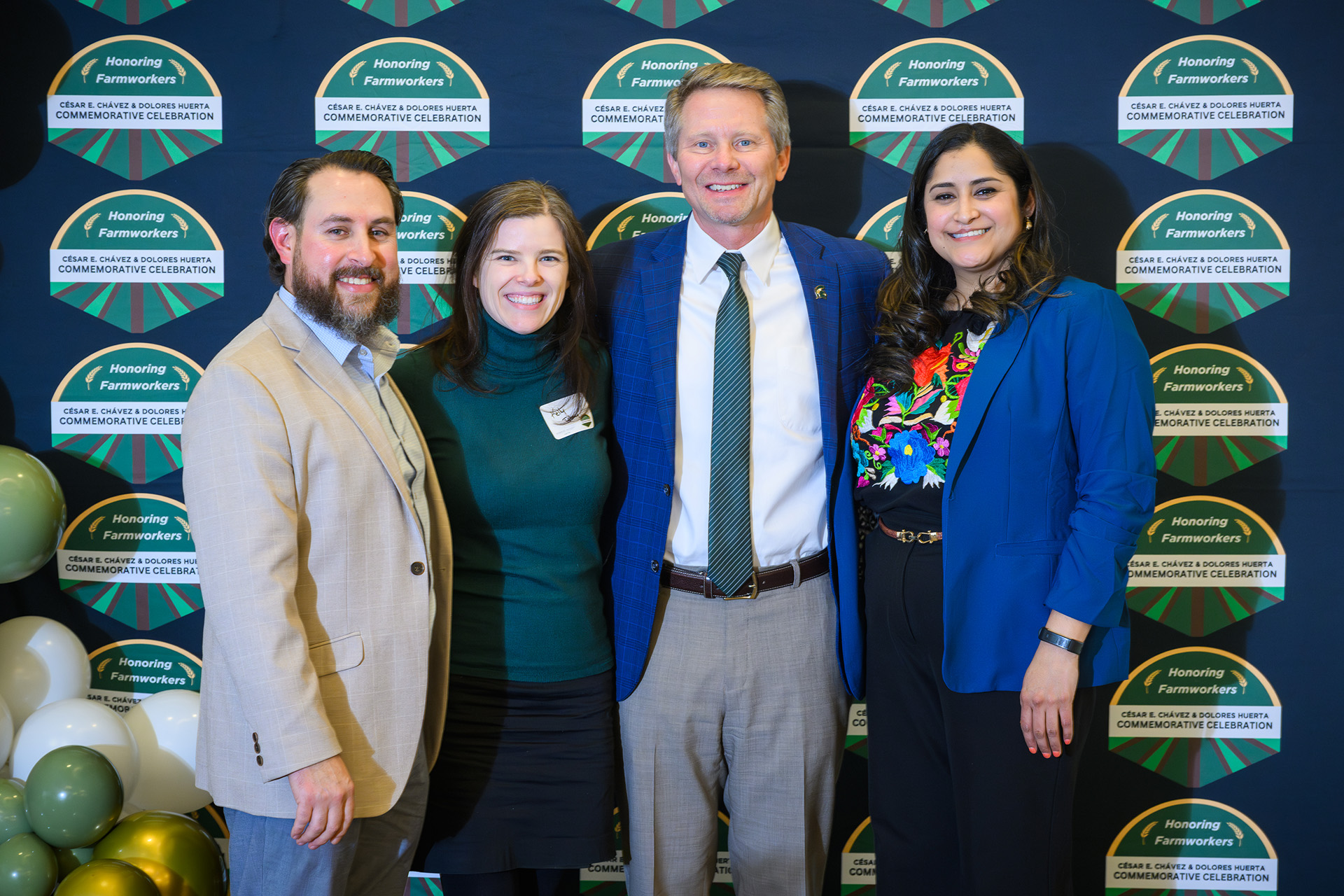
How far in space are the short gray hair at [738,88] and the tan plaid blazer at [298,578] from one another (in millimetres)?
→ 1035

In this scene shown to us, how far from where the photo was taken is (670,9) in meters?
2.62

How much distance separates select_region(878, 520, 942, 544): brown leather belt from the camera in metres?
1.86

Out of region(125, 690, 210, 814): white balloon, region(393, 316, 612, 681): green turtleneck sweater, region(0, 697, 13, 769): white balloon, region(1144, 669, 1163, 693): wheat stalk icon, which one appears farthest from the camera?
region(1144, 669, 1163, 693): wheat stalk icon

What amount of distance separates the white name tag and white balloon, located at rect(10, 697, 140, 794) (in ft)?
4.82

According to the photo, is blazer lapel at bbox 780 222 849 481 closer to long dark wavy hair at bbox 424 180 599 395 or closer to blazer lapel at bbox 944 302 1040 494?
blazer lapel at bbox 944 302 1040 494

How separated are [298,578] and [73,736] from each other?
118cm

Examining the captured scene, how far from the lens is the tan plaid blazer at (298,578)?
4.88ft

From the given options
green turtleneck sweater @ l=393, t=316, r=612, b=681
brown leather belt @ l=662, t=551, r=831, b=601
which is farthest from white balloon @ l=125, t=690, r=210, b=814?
brown leather belt @ l=662, t=551, r=831, b=601

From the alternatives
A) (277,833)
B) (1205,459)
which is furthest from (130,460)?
(1205,459)

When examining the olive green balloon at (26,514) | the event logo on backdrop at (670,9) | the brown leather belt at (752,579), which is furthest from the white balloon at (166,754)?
the event logo on backdrop at (670,9)

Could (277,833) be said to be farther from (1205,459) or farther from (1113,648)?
(1205,459)

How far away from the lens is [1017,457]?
1.78 metres

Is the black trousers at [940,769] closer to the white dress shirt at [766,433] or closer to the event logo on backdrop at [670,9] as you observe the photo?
the white dress shirt at [766,433]

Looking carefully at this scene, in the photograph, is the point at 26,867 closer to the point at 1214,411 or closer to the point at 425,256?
the point at 425,256
